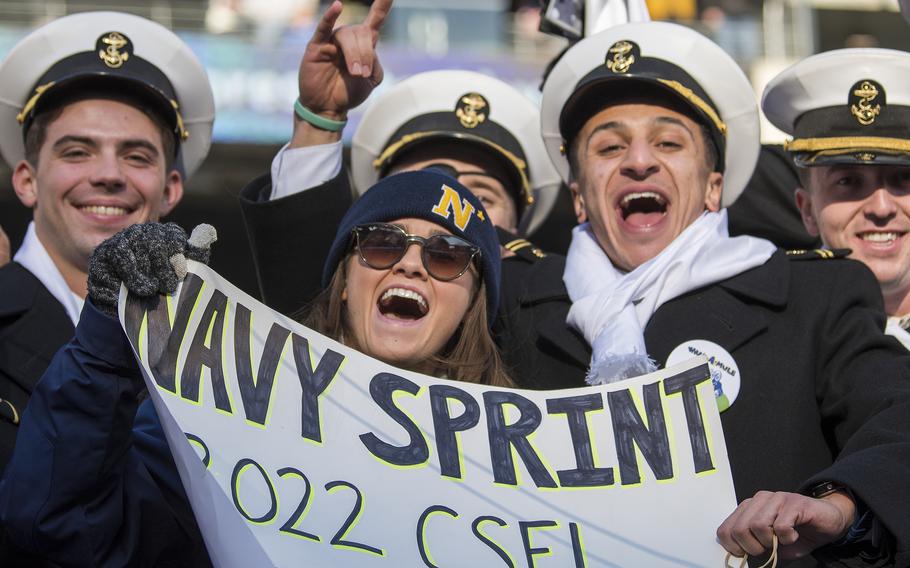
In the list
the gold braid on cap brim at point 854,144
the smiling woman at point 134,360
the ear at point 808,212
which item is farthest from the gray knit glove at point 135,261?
the ear at point 808,212

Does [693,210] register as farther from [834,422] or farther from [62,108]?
[62,108]

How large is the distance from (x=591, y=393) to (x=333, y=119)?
1297mm

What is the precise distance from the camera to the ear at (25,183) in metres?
4.56

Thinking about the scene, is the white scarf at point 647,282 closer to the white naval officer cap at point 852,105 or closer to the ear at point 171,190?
the white naval officer cap at point 852,105

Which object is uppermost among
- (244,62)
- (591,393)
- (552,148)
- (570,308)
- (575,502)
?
(244,62)

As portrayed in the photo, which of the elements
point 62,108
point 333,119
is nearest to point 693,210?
point 333,119

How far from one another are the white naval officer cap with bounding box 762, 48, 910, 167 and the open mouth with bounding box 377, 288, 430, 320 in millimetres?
1477

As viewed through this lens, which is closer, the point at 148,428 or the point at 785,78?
the point at 148,428

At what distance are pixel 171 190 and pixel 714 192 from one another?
5.57ft

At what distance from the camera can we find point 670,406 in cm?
316

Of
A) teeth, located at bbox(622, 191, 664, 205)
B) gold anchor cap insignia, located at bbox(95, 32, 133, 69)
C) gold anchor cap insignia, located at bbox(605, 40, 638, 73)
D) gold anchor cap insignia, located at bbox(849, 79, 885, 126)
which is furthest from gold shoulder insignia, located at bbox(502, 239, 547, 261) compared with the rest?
gold anchor cap insignia, located at bbox(95, 32, 133, 69)

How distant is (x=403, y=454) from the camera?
312cm

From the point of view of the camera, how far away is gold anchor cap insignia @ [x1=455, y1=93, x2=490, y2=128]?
17.2 ft

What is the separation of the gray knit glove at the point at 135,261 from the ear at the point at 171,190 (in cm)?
172
